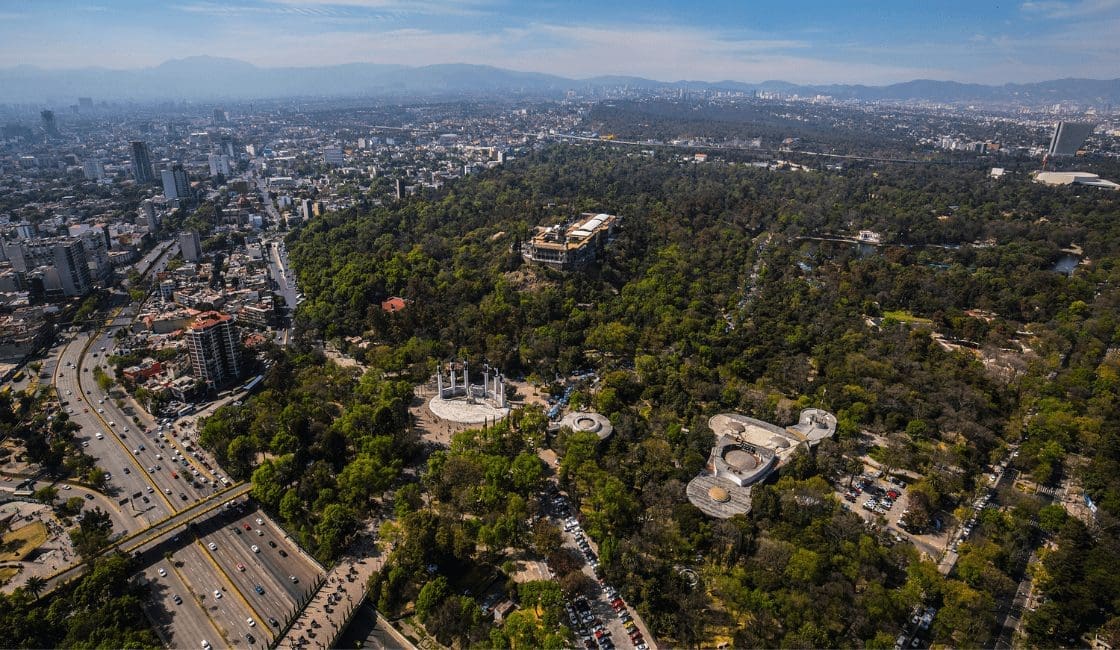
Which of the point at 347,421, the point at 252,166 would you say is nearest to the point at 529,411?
the point at 347,421

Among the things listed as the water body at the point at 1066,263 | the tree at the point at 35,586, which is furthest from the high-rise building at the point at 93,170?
the water body at the point at 1066,263

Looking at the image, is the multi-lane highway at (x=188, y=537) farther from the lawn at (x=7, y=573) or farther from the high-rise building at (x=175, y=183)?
the high-rise building at (x=175, y=183)

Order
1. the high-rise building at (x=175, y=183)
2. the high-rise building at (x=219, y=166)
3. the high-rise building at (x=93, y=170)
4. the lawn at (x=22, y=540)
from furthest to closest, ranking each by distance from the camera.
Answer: the high-rise building at (x=219, y=166) < the high-rise building at (x=93, y=170) < the high-rise building at (x=175, y=183) < the lawn at (x=22, y=540)

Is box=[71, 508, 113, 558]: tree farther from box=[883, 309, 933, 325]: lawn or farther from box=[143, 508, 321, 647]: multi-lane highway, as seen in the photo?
box=[883, 309, 933, 325]: lawn

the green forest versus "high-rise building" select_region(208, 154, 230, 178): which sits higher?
"high-rise building" select_region(208, 154, 230, 178)

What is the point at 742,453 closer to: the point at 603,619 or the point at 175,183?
the point at 603,619

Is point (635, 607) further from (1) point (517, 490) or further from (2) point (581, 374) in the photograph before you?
(2) point (581, 374)

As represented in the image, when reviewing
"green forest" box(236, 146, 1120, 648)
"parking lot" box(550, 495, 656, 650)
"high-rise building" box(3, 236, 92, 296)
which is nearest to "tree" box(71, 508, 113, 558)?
"green forest" box(236, 146, 1120, 648)
